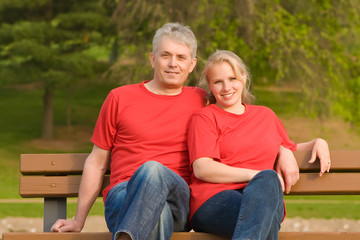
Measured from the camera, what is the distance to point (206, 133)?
333 cm

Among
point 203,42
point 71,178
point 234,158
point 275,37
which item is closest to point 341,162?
point 234,158

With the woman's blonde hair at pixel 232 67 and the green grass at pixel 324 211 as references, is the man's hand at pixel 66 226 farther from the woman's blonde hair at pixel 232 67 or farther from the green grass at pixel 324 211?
the green grass at pixel 324 211

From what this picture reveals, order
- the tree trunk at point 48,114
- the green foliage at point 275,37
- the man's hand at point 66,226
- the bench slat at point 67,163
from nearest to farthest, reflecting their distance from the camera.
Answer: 1. the man's hand at point 66,226
2. the bench slat at point 67,163
3. the green foliage at point 275,37
4. the tree trunk at point 48,114

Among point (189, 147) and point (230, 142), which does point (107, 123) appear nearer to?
point (189, 147)

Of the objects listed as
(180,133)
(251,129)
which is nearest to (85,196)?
(180,133)

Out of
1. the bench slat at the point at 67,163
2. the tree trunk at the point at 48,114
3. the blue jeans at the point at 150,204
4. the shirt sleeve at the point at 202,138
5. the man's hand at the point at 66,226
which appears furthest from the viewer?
the tree trunk at the point at 48,114

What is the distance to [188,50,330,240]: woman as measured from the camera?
301 cm

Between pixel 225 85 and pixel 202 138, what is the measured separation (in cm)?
32

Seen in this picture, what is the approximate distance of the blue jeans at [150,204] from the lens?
2939mm

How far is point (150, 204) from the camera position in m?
2.97

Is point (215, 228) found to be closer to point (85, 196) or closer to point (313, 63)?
point (85, 196)

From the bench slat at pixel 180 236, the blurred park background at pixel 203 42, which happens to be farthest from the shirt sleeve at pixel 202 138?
the blurred park background at pixel 203 42

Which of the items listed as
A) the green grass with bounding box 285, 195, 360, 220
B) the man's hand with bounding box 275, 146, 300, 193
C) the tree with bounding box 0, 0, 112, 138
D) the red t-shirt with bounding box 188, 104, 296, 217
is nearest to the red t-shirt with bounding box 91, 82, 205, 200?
the red t-shirt with bounding box 188, 104, 296, 217

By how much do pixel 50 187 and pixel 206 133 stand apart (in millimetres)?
939
